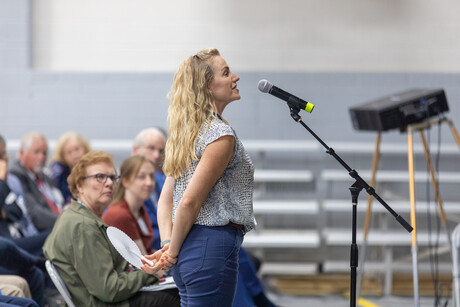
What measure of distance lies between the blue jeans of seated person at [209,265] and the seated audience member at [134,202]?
127 centimetres

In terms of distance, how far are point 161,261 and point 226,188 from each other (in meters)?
0.30

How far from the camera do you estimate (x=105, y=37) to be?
5.74 meters

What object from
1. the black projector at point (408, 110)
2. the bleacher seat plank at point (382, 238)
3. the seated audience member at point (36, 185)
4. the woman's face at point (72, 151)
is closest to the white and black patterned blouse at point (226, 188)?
the black projector at point (408, 110)

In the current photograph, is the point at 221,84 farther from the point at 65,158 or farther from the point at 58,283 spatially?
the point at 65,158

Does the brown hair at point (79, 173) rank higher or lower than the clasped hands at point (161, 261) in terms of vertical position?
higher

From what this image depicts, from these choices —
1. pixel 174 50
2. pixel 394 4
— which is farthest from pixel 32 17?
pixel 394 4

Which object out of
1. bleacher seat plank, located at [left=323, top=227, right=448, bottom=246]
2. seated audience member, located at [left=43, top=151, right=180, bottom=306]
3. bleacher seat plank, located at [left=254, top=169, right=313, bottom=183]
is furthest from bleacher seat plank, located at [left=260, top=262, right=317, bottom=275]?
seated audience member, located at [left=43, top=151, right=180, bottom=306]

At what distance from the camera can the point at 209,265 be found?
187cm

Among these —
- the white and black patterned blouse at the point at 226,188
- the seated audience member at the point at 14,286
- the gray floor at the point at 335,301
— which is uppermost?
the white and black patterned blouse at the point at 226,188

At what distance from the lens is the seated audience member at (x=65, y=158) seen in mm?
4820

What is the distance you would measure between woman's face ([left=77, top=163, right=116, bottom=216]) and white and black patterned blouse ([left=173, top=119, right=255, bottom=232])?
97 centimetres

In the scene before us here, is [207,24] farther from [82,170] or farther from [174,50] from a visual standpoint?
[82,170]

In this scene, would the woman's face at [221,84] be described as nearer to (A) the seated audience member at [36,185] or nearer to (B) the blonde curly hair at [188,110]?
(B) the blonde curly hair at [188,110]

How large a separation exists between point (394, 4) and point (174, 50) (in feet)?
6.42
